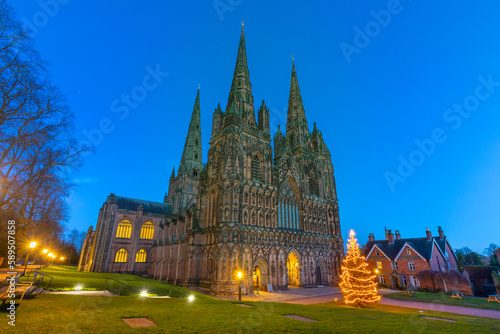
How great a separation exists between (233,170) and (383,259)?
2933cm

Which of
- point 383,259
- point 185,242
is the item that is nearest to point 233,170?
point 185,242

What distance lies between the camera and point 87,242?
187ft

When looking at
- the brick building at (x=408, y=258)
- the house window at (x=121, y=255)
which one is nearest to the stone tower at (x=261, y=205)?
the brick building at (x=408, y=258)

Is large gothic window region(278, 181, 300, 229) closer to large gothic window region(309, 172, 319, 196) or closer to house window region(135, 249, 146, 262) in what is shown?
large gothic window region(309, 172, 319, 196)

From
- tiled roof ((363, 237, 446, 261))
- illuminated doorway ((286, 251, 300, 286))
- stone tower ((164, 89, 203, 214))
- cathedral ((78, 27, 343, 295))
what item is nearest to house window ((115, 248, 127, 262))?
cathedral ((78, 27, 343, 295))

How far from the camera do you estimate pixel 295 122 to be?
50.2m

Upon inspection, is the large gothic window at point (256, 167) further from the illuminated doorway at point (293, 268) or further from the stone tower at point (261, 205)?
the illuminated doorway at point (293, 268)

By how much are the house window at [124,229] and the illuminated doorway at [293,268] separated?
1318 inches

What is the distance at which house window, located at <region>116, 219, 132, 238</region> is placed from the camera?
50.1 m

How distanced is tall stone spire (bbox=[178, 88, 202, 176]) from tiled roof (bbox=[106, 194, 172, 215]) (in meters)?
9.60

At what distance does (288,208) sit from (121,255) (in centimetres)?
3480

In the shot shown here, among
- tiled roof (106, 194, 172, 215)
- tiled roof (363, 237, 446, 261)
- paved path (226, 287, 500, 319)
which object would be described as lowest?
paved path (226, 287, 500, 319)

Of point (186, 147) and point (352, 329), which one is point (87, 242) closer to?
point (186, 147)

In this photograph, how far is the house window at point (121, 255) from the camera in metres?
48.7
